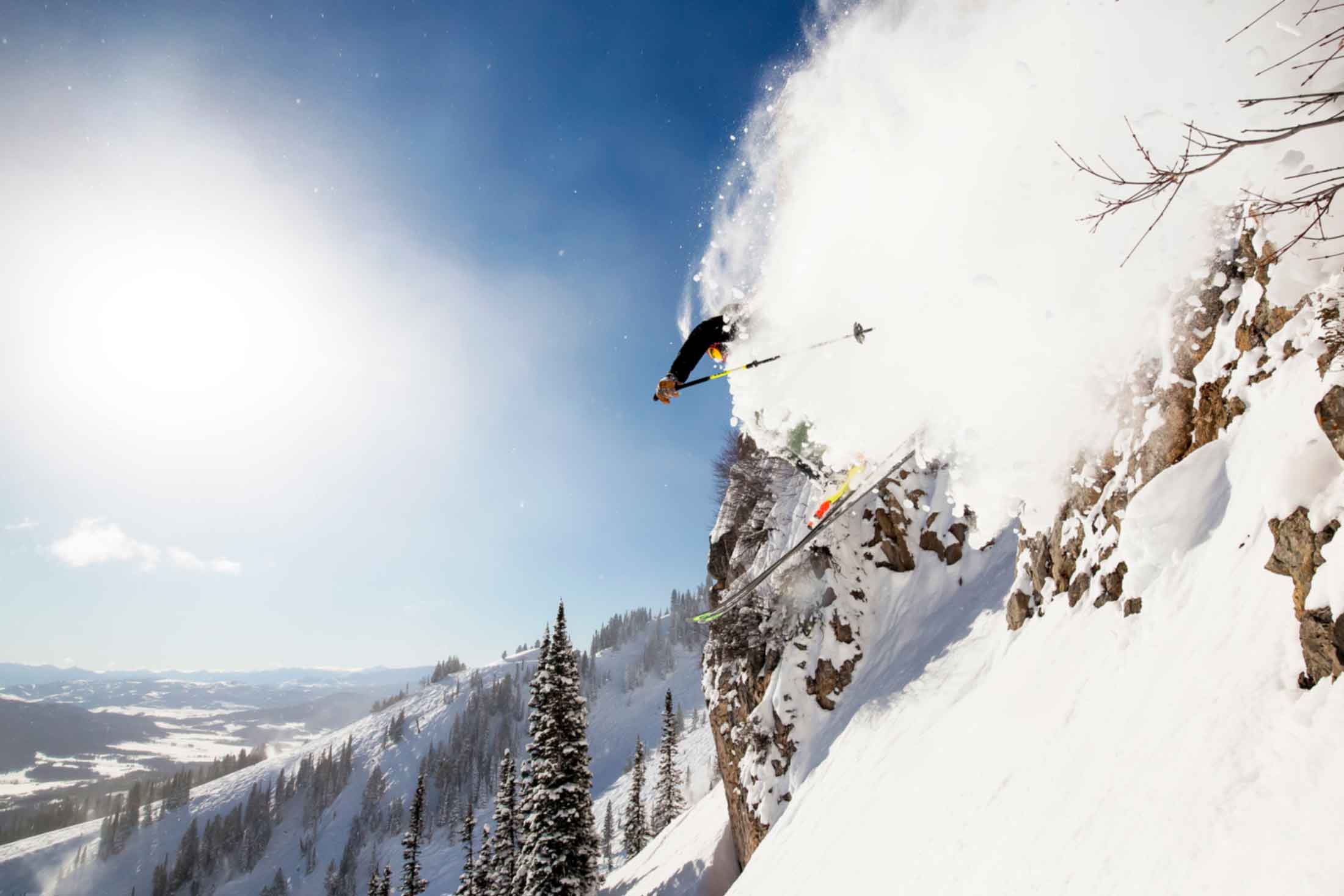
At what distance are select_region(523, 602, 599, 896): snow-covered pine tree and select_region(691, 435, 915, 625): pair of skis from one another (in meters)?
6.57

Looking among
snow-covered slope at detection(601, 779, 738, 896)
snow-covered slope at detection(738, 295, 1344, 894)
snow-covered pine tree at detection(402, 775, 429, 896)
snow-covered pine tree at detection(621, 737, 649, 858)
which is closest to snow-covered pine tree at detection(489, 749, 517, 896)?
snow-covered pine tree at detection(402, 775, 429, 896)

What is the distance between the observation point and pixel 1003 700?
21.5ft

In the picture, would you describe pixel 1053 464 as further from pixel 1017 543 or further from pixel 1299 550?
pixel 1299 550

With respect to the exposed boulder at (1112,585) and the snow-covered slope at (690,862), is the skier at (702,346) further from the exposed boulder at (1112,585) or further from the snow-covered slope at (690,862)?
the snow-covered slope at (690,862)

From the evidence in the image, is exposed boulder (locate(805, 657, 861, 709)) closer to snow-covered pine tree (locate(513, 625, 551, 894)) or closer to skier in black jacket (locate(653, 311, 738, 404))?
skier in black jacket (locate(653, 311, 738, 404))

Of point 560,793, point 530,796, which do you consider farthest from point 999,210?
point 530,796

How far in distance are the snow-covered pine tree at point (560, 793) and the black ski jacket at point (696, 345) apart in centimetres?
1201

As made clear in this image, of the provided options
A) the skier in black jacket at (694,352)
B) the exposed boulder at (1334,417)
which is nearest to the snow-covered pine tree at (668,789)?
the skier in black jacket at (694,352)

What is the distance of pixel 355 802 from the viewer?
119812 mm

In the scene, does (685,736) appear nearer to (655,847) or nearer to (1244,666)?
(655,847)

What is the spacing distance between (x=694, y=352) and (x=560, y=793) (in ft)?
52.5

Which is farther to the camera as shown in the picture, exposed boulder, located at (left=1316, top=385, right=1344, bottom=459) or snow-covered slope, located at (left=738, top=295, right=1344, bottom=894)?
exposed boulder, located at (left=1316, top=385, right=1344, bottom=459)

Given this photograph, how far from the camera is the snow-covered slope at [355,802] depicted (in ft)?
325

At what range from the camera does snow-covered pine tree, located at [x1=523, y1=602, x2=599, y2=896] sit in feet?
60.7
